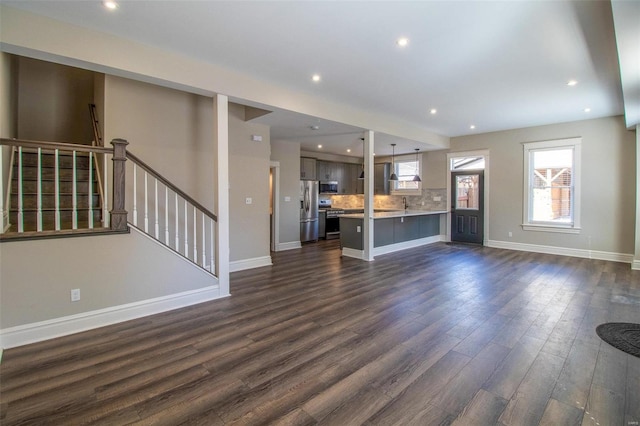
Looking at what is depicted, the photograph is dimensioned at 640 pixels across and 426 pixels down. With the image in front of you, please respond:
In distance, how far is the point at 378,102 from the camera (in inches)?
207

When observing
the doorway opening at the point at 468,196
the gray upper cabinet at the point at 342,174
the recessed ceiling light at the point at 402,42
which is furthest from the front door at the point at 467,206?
the recessed ceiling light at the point at 402,42

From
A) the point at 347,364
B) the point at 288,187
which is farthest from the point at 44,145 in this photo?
the point at 288,187

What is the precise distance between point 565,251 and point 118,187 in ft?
27.7

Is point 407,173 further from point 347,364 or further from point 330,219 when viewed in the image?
point 347,364

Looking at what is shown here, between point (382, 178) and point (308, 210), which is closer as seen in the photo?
point (308, 210)

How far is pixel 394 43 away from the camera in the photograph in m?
3.18

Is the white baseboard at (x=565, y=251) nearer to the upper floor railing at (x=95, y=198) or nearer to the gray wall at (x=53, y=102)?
the upper floor railing at (x=95, y=198)

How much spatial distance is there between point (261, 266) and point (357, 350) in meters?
3.40

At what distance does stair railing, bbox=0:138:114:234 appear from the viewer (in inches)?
108

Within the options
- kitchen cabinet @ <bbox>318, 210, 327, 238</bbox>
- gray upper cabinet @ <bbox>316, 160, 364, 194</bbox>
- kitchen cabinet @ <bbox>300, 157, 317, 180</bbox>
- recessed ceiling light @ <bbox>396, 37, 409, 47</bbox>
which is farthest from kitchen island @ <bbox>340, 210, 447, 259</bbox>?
recessed ceiling light @ <bbox>396, 37, 409, 47</bbox>

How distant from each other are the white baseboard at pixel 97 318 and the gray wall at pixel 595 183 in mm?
7158

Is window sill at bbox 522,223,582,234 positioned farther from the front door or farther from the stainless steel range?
the stainless steel range

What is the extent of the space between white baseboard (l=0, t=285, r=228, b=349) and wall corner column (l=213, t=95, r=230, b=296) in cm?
22

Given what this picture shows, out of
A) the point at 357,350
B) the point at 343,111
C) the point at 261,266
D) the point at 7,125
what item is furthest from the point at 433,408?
the point at 7,125
